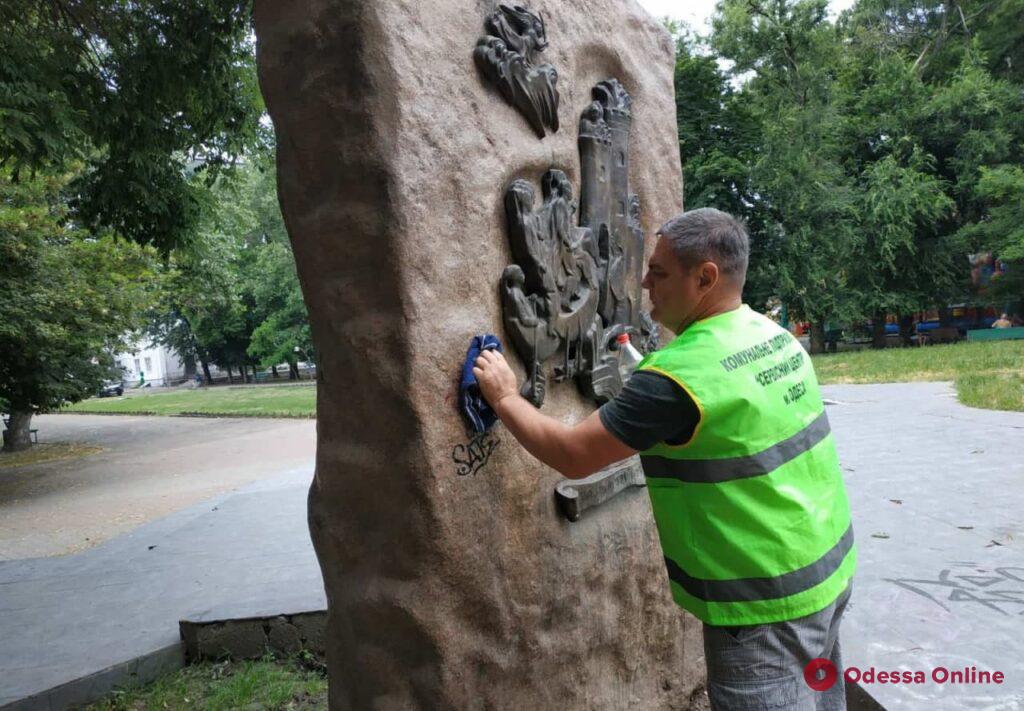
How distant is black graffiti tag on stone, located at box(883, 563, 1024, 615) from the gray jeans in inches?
82.2

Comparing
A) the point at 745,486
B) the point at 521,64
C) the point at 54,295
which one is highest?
the point at 54,295

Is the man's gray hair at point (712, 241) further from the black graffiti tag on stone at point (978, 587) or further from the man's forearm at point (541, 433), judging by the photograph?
the black graffiti tag on stone at point (978, 587)

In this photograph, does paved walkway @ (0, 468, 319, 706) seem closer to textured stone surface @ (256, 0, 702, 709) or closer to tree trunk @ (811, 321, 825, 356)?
textured stone surface @ (256, 0, 702, 709)

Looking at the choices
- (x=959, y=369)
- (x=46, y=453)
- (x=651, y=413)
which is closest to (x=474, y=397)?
(x=651, y=413)

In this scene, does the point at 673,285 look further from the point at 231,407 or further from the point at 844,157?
the point at 844,157

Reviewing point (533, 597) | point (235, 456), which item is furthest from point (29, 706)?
point (235, 456)

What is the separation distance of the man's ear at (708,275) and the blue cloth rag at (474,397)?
657 millimetres

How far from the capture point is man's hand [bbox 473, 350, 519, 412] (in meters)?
2.05

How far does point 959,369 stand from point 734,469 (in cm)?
1351

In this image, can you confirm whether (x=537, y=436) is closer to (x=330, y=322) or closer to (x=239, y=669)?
(x=330, y=322)

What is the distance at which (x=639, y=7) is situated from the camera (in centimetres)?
324

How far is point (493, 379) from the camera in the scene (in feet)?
6.77

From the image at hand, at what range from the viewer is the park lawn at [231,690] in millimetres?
3314

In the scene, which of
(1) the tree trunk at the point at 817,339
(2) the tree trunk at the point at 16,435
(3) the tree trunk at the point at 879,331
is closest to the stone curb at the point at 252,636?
(2) the tree trunk at the point at 16,435
